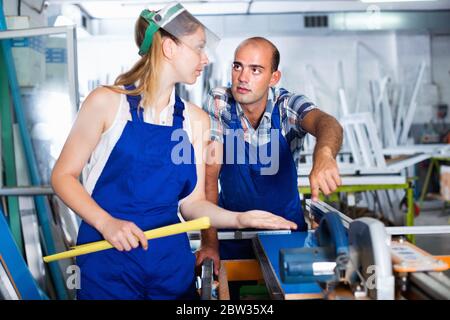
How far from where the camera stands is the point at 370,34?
7.04 m

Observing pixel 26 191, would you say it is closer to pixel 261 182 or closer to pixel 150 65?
pixel 261 182

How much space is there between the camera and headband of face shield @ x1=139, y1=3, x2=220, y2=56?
113 centimetres

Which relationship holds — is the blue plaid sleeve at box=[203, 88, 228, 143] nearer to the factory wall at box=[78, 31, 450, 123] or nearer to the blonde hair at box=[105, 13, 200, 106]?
the blonde hair at box=[105, 13, 200, 106]

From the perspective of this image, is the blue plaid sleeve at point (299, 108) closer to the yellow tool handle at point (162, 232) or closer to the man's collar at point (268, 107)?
the man's collar at point (268, 107)

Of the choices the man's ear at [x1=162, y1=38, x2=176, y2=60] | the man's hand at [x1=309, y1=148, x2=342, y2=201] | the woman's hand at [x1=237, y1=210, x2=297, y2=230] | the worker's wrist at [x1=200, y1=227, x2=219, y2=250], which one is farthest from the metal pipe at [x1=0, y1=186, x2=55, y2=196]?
the man's hand at [x1=309, y1=148, x2=342, y2=201]

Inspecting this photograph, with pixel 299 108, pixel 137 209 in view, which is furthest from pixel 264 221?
pixel 299 108

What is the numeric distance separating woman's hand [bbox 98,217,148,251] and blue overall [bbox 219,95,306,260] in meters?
0.87

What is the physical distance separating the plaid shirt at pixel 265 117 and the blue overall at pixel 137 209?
606 mm

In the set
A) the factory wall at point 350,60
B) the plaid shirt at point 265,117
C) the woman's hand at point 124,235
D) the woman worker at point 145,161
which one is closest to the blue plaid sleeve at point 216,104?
the plaid shirt at point 265,117

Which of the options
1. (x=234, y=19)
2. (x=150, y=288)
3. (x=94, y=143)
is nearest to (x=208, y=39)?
(x=94, y=143)

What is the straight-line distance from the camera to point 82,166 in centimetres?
106

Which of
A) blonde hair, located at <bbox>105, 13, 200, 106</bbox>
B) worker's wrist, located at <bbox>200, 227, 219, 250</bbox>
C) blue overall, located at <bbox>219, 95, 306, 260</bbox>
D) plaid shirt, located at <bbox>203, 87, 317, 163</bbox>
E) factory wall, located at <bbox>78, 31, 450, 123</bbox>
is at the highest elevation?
factory wall, located at <bbox>78, 31, 450, 123</bbox>

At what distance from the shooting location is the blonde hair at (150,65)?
45.0 inches

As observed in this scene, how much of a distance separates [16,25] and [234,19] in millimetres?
4669
